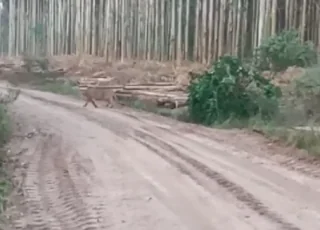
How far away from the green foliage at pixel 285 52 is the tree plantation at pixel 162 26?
0.83 meters

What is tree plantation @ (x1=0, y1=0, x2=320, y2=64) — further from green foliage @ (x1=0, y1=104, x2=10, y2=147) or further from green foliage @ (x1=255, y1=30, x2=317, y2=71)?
green foliage @ (x1=0, y1=104, x2=10, y2=147)

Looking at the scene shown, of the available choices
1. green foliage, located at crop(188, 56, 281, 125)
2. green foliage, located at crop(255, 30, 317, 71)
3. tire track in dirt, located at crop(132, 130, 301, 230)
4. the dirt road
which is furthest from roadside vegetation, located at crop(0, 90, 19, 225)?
green foliage, located at crop(255, 30, 317, 71)

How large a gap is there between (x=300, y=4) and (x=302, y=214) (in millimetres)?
12201

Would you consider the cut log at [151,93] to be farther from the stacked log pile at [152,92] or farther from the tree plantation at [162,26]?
the tree plantation at [162,26]

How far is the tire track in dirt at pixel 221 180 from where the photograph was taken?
6137 millimetres

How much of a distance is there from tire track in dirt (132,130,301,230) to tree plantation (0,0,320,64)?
752cm


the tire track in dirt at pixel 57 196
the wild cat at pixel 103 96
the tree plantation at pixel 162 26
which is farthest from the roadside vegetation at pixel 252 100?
the tire track in dirt at pixel 57 196

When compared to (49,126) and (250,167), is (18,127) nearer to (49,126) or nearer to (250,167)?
(49,126)

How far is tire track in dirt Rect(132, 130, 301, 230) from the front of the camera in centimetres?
614

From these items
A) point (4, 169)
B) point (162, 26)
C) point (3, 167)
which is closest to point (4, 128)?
point (3, 167)

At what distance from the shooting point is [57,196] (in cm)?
696

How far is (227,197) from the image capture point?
690 centimetres

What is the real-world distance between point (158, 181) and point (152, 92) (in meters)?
8.57

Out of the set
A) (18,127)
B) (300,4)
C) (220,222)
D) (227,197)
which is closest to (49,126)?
(18,127)
